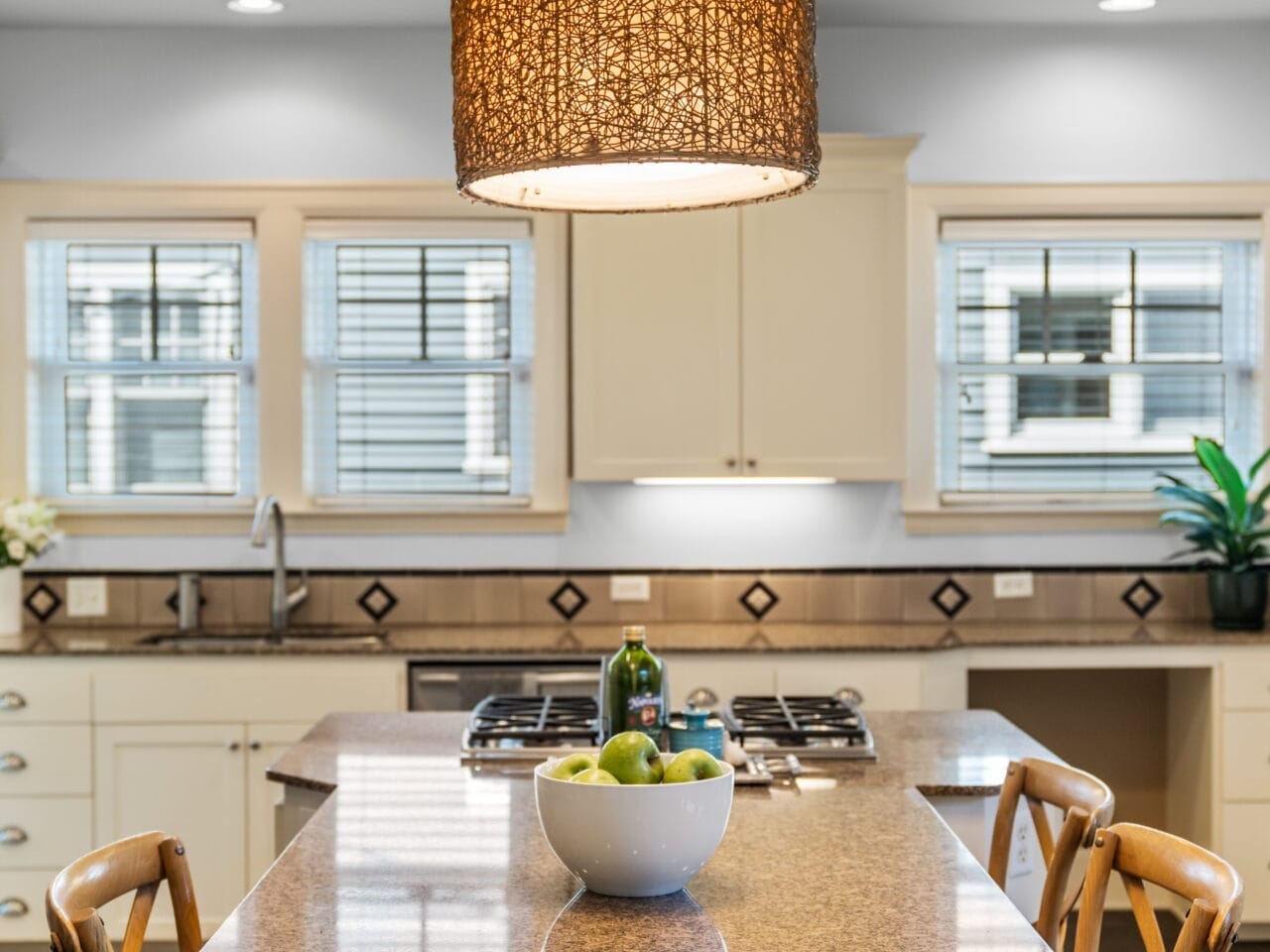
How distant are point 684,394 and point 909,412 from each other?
2.62ft

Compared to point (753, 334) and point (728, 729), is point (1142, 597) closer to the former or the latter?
point (753, 334)

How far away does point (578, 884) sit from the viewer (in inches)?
75.2

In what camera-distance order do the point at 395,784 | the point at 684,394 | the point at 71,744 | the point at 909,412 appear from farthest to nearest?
1. the point at 909,412
2. the point at 684,394
3. the point at 71,744
4. the point at 395,784

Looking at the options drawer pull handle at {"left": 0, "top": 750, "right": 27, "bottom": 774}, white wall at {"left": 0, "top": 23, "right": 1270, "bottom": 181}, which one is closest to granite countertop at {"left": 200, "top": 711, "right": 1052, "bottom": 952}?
drawer pull handle at {"left": 0, "top": 750, "right": 27, "bottom": 774}

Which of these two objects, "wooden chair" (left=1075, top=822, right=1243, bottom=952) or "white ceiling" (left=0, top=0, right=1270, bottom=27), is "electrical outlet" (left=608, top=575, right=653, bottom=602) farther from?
"wooden chair" (left=1075, top=822, right=1243, bottom=952)

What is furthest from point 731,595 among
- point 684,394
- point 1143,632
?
point 1143,632

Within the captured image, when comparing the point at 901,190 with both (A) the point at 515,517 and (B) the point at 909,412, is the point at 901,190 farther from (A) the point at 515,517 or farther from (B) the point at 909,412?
(A) the point at 515,517

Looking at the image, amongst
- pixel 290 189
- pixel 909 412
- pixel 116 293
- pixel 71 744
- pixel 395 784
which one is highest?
pixel 290 189

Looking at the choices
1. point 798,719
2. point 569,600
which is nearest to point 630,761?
point 798,719

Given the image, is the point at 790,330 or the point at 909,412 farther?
the point at 909,412

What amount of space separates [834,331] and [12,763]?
268 cm

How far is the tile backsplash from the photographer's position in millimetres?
4727

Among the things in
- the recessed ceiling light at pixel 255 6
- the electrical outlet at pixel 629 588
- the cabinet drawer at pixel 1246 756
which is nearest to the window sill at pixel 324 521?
the electrical outlet at pixel 629 588

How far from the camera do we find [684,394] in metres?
4.45
